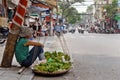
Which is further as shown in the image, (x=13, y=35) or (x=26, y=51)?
(x=13, y=35)

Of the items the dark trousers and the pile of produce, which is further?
the dark trousers

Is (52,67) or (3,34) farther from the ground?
(52,67)

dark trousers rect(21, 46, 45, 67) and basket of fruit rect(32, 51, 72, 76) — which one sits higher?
dark trousers rect(21, 46, 45, 67)

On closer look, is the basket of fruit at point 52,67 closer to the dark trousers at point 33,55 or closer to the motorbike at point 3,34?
the dark trousers at point 33,55

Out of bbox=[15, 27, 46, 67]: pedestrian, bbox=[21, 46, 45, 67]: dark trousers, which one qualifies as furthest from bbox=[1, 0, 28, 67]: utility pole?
bbox=[21, 46, 45, 67]: dark trousers

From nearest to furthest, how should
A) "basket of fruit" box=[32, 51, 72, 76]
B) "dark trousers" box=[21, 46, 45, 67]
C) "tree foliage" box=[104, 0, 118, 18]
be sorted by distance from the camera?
1. "basket of fruit" box=[32, 51, 72, 76]
2. "dark trousers" box=[21, 46, 45, 67]
3. "tree foliage" box=[104, 0, 118, 18]

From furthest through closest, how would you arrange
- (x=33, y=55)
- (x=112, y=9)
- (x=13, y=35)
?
(x=112, y=9)
(x=13, y=35)
(x=33, y=55)

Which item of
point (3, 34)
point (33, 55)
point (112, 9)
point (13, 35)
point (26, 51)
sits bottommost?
point (3, 34)

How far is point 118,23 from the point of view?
65.8 meters

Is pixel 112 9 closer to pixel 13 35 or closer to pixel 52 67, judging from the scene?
pixel 13 35

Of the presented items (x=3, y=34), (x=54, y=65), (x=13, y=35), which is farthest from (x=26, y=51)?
(x=3, y=34)

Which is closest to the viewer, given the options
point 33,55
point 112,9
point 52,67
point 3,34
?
point 52,67

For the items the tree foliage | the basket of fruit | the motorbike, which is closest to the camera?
the basket of fruit

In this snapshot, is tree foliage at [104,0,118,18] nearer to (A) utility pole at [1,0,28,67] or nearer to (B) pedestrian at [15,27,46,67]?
(A) utility pole at [1,0,28,67]
